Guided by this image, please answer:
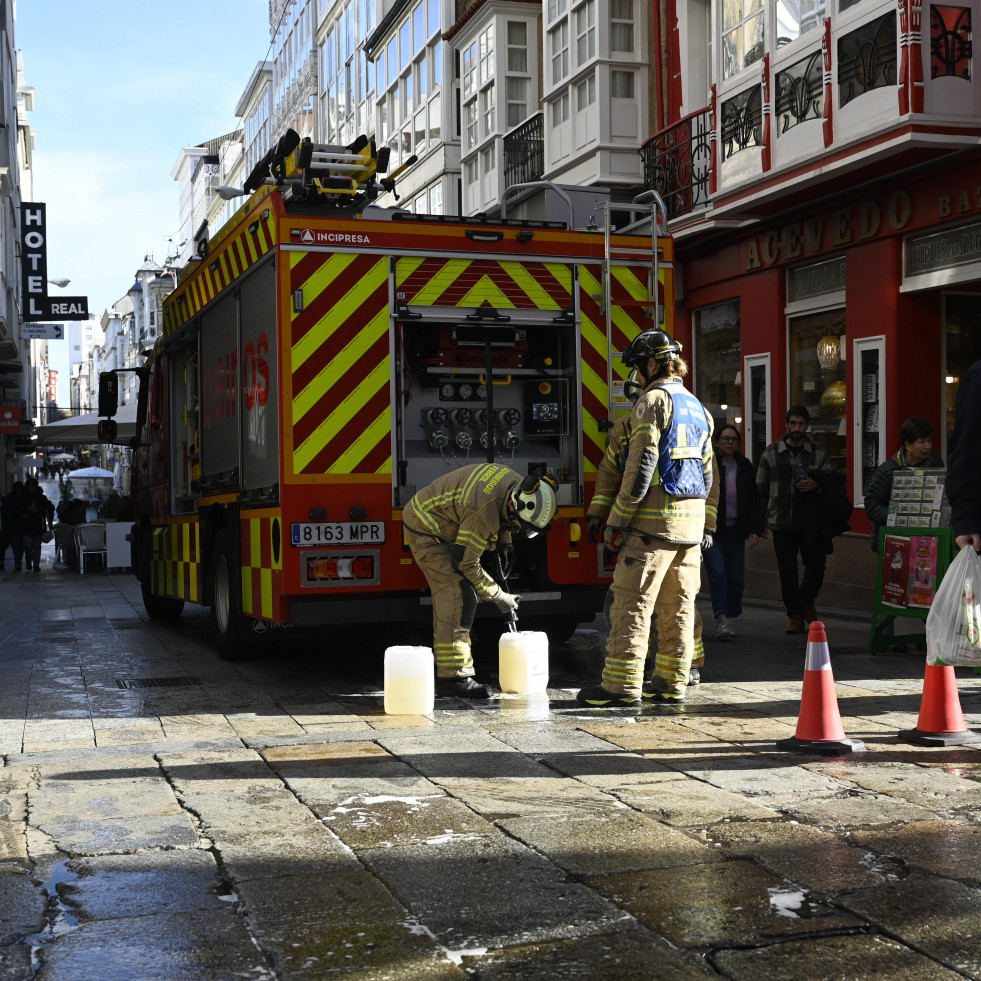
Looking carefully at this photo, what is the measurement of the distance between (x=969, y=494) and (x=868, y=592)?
7.26 m

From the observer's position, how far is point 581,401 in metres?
8.94

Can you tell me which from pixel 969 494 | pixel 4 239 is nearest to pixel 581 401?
pixel 969 494

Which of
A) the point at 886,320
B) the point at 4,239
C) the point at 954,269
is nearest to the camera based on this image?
the point at 954,269

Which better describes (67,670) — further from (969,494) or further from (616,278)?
(969,494)

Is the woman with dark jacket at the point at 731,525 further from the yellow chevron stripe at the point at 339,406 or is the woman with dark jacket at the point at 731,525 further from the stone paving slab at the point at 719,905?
the stone paving slab at the point at 719,905

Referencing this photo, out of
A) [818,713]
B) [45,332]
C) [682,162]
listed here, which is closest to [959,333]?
[682,162]

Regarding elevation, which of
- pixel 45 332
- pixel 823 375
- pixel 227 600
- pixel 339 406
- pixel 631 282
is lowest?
pixel 227 600

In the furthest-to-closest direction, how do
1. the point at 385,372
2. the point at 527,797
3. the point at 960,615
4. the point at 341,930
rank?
the point at 385,372, the point at 960,615, the point at 527,797, the point at 341,930

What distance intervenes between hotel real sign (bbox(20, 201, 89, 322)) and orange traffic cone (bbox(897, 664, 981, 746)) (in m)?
34.4

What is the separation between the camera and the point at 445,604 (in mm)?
7984

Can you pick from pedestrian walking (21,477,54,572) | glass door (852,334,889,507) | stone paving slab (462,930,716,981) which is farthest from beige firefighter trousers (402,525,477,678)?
pedestrian walking (21,477,54,572)

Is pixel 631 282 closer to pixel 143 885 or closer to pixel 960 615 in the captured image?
pixel 960 615

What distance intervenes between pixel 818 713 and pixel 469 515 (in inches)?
94.5

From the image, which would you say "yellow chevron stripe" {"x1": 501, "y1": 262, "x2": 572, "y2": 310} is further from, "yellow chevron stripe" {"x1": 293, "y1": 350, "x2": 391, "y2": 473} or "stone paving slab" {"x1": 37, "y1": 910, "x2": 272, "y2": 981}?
"stone paving slab" {"x1": 37, "y1": 910, "x2": 272, "y2": 981}
